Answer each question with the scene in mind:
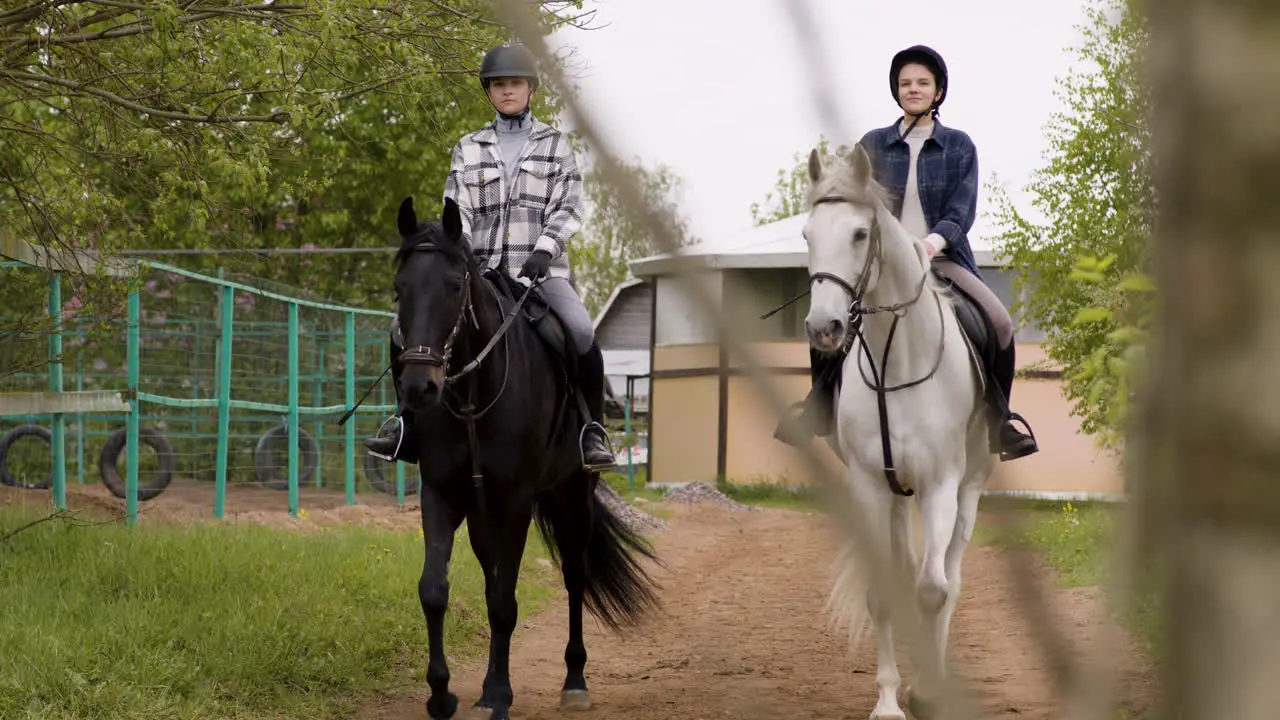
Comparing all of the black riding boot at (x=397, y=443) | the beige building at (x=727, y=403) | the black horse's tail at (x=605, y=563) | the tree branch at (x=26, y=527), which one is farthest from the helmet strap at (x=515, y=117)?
the beige building at (x=727, y=403)

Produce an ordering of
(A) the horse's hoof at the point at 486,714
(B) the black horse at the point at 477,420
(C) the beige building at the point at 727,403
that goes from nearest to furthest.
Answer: (B) the black horse at the point at 477,420 → (A) the horse's hoof at the point at 486,714 → (C) the beige building at the point at 727,403

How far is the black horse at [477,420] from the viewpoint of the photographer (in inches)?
217

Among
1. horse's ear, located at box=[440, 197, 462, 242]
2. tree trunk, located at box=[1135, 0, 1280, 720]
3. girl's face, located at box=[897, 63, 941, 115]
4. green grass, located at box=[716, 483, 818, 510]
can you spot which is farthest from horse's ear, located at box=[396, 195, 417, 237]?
green grass, located at box=[716, 483, 818, 510]

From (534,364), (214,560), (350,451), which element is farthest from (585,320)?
(350,451)

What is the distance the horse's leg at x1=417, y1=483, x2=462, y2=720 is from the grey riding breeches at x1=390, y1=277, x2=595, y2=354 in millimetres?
1024

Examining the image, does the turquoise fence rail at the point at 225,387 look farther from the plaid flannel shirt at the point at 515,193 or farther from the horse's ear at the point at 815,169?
the horse's ear at the point at 815,169

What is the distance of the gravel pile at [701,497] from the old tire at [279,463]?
5100mm

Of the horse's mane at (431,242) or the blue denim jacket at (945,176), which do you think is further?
the blue denim jacket at (945,176)

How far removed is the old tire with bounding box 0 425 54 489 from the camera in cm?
1180

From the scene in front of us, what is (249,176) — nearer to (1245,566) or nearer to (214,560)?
(214,560)

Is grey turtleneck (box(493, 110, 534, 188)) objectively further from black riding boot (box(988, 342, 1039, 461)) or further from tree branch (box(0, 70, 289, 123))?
black riding boot (box(988, 342, 1039, 461))

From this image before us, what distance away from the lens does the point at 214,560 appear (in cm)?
767

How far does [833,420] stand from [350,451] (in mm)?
9568

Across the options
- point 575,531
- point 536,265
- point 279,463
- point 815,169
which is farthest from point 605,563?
point 279,463
